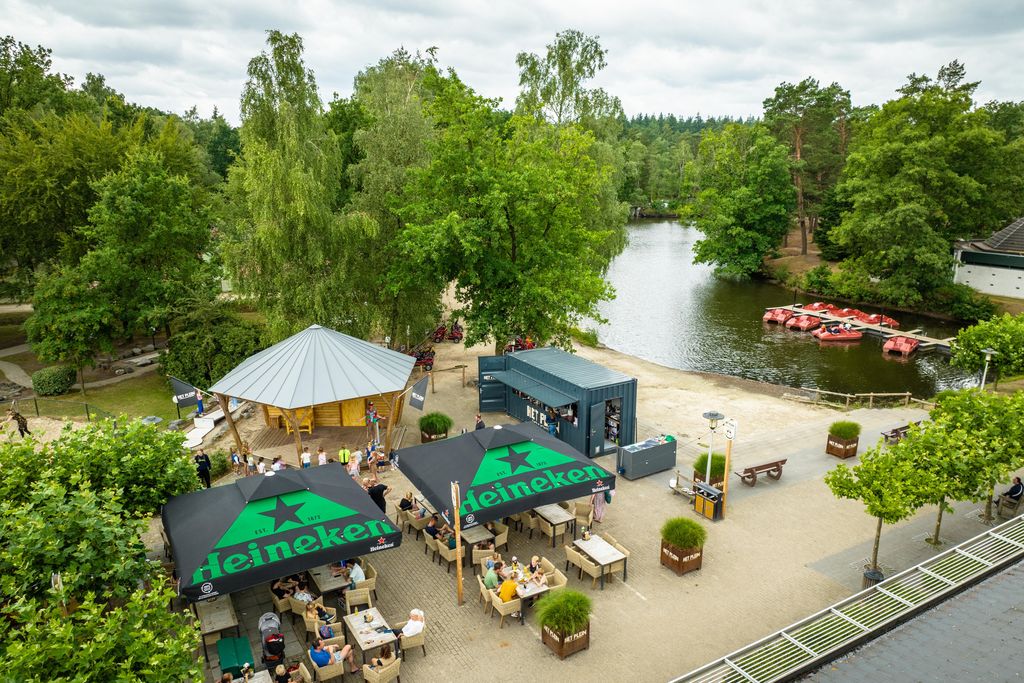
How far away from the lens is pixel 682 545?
1434 centimetres

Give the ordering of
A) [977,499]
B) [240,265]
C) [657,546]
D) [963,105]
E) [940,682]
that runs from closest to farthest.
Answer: [940,682]
[977,499]
[657,546]
[240,265]
[963,105]

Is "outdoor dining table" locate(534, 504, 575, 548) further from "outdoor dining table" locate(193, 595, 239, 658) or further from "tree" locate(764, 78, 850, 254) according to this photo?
"tree" locate(764, 78, 850, 254)

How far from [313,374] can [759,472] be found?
13934 millimetres

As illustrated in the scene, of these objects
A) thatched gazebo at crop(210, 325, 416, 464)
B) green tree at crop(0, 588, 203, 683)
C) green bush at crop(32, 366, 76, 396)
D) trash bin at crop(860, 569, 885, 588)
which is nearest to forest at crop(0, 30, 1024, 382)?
green bush at crop(32, 366, 76, 396)

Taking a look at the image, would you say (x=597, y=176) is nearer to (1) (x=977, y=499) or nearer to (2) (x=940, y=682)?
(1) (x=977, y=499)

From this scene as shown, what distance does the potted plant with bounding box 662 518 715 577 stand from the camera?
14375mm

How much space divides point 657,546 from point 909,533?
21.1 feet

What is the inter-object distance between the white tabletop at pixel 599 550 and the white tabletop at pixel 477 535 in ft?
6.67

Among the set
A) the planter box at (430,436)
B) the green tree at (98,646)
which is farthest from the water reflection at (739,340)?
the green tree at (98,646)

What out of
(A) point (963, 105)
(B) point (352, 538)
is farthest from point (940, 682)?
(A) point (963, 105)

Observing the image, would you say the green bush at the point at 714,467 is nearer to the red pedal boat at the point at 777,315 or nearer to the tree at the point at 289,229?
the tree at the point at 289,229

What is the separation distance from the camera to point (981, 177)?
1842 inches

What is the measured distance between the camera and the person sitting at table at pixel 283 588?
1298cm

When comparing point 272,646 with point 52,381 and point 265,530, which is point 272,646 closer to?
point 265,530
